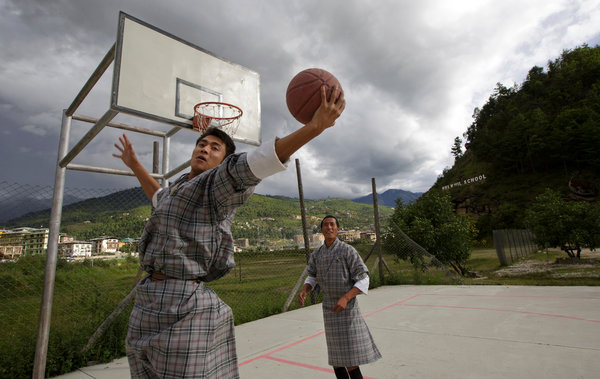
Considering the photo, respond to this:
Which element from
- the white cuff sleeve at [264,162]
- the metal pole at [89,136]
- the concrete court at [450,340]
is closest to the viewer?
the white cuff sleeve at [264,162]

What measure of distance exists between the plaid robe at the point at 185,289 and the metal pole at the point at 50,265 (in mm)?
2942

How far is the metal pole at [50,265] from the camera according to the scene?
322 cm

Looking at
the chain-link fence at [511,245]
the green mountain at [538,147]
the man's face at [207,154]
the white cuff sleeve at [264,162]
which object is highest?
the green mountain at [538,147]

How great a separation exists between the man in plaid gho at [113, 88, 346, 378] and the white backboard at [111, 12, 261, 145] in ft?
7.96

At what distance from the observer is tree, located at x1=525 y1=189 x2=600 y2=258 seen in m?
14.8

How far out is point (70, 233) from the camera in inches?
150

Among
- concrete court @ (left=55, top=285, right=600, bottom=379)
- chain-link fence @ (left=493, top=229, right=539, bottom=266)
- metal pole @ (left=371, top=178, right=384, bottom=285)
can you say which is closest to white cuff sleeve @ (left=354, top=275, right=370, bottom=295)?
concrete court @ (left=55, top=285, right=600, bottom=379)

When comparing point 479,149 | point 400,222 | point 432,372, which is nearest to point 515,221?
point 479,149

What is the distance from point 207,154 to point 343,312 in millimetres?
1905

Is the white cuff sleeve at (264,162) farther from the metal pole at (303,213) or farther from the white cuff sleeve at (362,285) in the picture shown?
the metal pole at (303,213)

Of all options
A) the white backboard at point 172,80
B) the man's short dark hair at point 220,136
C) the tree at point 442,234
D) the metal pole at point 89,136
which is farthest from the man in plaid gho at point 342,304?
the tree at point 442,234

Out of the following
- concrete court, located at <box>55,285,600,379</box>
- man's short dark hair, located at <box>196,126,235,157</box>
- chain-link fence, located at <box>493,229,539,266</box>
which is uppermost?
man's short dark hair, located at <box>196,126,235,157</box>

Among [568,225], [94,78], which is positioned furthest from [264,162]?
[568,225]

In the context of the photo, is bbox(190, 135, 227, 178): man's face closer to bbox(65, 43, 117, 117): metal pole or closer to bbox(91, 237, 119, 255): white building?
bbox(65, 43, 117, 117): metal pole
